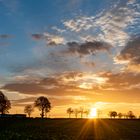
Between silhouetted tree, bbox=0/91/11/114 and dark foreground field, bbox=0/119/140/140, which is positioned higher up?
silhouetted tree, bbox=0/91/11/114

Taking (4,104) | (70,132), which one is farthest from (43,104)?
(70,132)

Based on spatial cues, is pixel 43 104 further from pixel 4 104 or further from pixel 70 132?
pixel 70 132

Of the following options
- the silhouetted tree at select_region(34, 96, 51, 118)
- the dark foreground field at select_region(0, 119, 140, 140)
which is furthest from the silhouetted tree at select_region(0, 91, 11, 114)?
the dark foreground field at select_region(0, 119, 140, 140)

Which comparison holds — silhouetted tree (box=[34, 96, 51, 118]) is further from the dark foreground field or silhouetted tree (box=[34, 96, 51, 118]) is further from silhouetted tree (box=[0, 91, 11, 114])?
the dark foreground field

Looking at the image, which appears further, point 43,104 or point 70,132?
point 43,104

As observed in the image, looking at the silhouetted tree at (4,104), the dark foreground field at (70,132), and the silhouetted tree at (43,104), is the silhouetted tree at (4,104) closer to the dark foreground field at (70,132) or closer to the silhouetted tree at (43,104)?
the silhouetted tree at (43,104)

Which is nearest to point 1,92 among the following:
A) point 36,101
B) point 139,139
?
point 36,101

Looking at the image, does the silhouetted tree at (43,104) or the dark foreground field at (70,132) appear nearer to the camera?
the dark foreground field at (70,132)

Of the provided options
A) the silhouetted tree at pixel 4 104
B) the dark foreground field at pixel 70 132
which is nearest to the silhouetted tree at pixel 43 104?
the silhouetted tree at pixel 4 104

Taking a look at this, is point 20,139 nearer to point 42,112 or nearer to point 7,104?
point 7,104

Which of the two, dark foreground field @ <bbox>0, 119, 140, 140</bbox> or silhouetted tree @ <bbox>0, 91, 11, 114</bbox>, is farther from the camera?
silhouetted tree @ <bbox>0, 91, 11, 114</bbox>

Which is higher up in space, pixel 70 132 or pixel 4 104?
pixel 4 104

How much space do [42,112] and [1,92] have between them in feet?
97.3

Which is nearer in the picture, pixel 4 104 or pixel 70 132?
pixel 70 132
